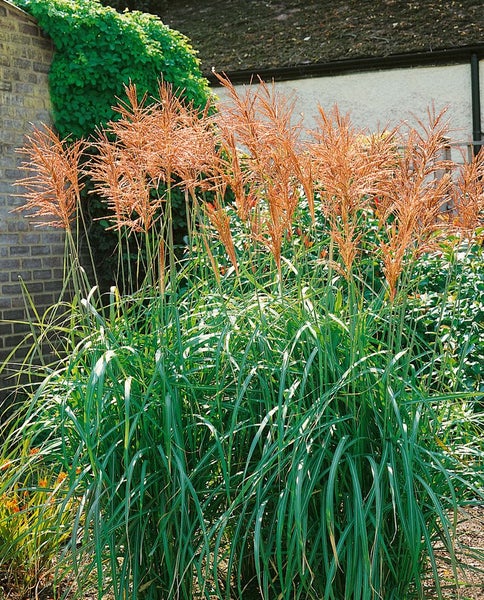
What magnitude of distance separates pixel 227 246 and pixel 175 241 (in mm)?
4650

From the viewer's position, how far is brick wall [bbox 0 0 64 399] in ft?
22.7

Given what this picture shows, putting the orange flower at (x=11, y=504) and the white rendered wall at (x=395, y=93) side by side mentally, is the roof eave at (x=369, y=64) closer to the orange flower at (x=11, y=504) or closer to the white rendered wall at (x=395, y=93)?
the white rendered wall at (x=395, y=93)

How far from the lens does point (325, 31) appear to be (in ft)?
51.0

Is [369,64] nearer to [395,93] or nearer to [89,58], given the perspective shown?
[395,93]

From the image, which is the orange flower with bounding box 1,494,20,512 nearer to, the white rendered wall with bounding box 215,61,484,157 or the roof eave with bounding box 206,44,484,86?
the roof eave with bounding box 206,44,484,86

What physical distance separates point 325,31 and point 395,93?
208 cm

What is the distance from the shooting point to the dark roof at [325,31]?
1433 cm

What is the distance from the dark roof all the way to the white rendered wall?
1.18ft

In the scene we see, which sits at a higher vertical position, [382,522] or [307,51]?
[307,51]

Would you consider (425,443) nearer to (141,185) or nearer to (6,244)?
(141,185)

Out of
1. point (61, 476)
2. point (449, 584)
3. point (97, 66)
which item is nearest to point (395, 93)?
point (97, 66)

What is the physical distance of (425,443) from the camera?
10.6ft

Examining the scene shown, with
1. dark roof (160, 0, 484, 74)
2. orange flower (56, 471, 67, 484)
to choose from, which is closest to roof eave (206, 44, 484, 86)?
dark roof (160, 0, 484, 74)

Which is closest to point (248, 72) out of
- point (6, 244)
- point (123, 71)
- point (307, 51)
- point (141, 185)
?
point (307, 51)
